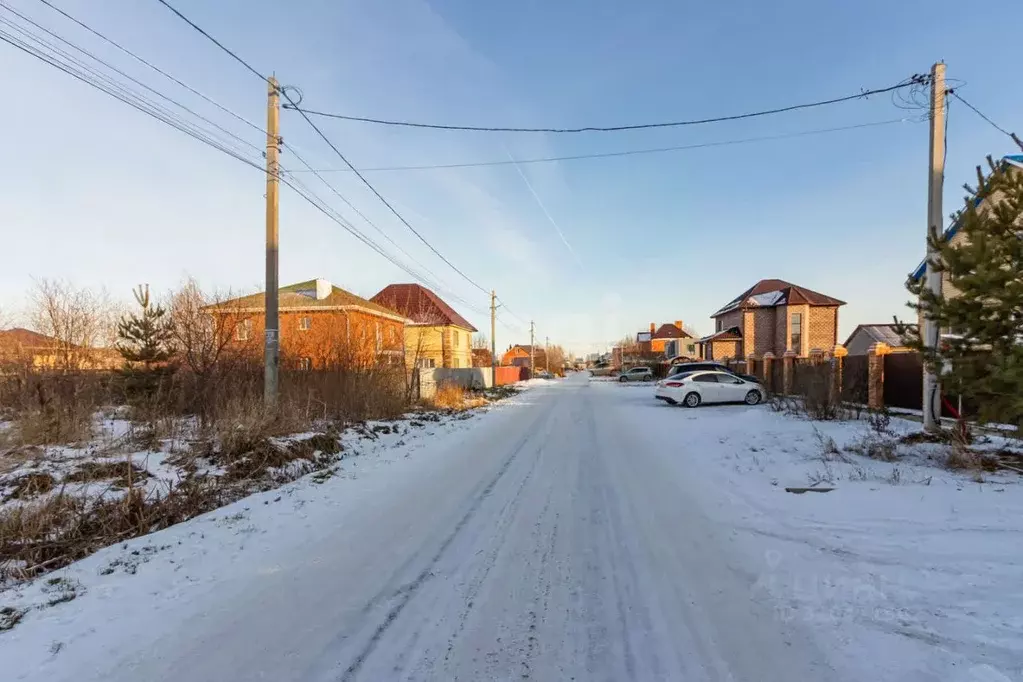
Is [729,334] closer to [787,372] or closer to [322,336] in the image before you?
[787,372]

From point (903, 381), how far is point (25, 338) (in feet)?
85.2

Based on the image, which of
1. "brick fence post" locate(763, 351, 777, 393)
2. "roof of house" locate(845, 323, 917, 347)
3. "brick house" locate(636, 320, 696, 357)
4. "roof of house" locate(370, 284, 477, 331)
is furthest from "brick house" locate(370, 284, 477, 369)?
"brick house" locate(636, 320, 696, 357)

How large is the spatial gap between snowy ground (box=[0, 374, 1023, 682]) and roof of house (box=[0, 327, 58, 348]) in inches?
534

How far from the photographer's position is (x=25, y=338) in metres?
15.3

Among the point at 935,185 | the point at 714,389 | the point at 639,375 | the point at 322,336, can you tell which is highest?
the point at 935,185

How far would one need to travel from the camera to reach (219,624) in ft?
11.1

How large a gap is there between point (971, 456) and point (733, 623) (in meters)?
6.32

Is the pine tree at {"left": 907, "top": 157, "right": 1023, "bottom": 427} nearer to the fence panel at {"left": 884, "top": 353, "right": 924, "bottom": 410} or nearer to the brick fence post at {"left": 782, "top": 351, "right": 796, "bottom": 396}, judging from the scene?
the fence panel at {"left": 884, "top": 353, "right": 924, "bottom": 410}

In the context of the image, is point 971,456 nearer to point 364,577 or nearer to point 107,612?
point 364,577

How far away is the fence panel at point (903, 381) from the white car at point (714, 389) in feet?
16.0

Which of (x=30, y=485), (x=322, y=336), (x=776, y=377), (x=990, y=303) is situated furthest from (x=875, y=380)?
(x=30, y=485)

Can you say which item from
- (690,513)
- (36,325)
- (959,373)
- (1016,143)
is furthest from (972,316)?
(36,325)

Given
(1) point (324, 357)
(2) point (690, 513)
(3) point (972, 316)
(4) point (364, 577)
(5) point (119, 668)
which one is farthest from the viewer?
(1) point (324, 357)

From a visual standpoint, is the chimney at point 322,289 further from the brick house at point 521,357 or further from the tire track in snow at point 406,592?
the brick house at point 521,357
